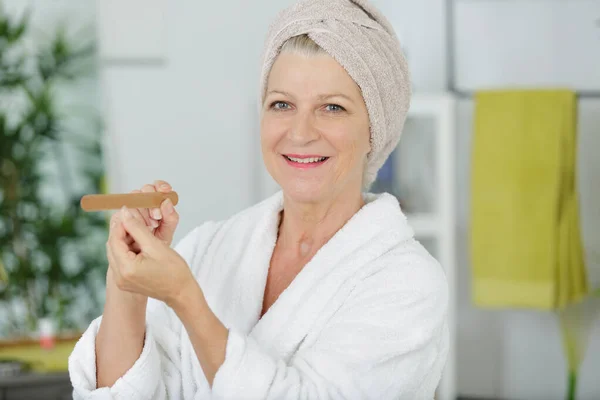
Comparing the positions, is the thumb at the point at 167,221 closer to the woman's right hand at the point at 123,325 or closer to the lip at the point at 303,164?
the woman's right hand at the point at 123,325

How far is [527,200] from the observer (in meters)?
2.82

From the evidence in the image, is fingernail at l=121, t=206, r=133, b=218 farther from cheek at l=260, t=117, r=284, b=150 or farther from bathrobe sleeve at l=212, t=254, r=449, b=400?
cheek at l=260, t=117, r=284, b=150

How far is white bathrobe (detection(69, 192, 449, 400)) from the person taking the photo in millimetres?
1118

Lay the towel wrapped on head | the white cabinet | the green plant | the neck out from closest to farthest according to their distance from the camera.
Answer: the towel wrapped on head, the neck, the white cabinet, the green plant

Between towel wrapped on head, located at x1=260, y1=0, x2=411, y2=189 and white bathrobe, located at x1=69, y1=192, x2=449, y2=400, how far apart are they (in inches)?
6.2

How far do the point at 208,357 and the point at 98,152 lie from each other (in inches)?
90.1

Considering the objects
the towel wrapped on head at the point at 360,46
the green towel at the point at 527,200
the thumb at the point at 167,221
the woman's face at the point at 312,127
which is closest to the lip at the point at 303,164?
the woman's face at the point at 312,127

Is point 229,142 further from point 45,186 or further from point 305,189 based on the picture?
point 305,189

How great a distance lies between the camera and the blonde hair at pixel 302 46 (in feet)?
4.04

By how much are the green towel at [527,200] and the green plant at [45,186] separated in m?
1.40

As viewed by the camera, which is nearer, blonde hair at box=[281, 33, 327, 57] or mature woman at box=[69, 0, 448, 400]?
mature woman at box=[69, 0, 448, 400]

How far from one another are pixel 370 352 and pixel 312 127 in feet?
1.09

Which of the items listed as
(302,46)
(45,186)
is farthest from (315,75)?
(45,186)

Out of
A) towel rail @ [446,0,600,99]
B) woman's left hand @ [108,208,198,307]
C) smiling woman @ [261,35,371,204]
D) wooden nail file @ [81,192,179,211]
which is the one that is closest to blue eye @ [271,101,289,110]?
smiling woman @ [261,35,371,204]
